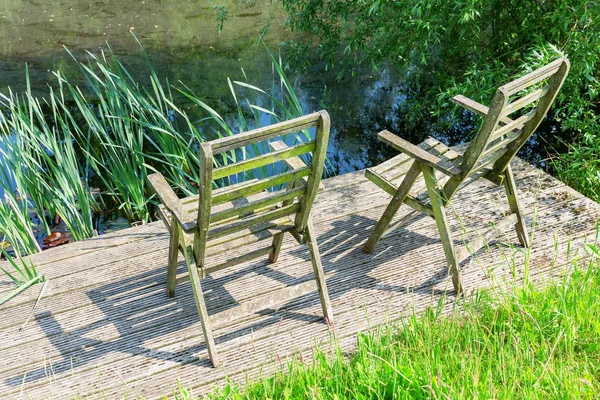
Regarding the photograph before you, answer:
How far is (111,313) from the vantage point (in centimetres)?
319

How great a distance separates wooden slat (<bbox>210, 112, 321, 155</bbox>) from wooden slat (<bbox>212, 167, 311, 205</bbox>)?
0.23 m

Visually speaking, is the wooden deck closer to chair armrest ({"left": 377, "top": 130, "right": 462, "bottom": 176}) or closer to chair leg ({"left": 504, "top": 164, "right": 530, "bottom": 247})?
chair leg ({"left": 504, "top": 164, "right": 530, "bottom": 247})

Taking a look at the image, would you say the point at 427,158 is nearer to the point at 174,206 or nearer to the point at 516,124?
the point at 516,124

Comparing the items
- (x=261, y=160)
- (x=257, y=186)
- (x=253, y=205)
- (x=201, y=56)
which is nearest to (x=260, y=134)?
(x=261, y=160)

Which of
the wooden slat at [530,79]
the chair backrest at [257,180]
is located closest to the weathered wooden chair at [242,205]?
the chair backrest at [257,180]

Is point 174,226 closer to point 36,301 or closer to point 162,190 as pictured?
point 162,190

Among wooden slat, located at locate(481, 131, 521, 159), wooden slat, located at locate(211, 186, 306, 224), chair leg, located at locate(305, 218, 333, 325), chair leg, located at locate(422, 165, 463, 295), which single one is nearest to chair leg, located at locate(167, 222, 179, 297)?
wooden slat, located at locate(211, 186, 306, 224)

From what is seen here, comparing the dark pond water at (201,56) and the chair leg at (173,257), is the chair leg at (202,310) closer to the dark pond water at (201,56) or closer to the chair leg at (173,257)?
the chair leg at (173,257)

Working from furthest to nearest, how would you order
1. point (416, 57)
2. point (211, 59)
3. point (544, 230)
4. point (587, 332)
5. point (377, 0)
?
point (211, 59)
point (416, 57)
point (377, 0)
point (544, 230)
point (587, 332)

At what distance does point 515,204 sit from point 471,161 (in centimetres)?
67

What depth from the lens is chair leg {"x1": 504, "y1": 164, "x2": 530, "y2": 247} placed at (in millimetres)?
3355

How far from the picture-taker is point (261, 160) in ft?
8.06

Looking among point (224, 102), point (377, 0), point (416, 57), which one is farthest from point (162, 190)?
point (224, 102)

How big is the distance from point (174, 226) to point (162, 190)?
22 cm
